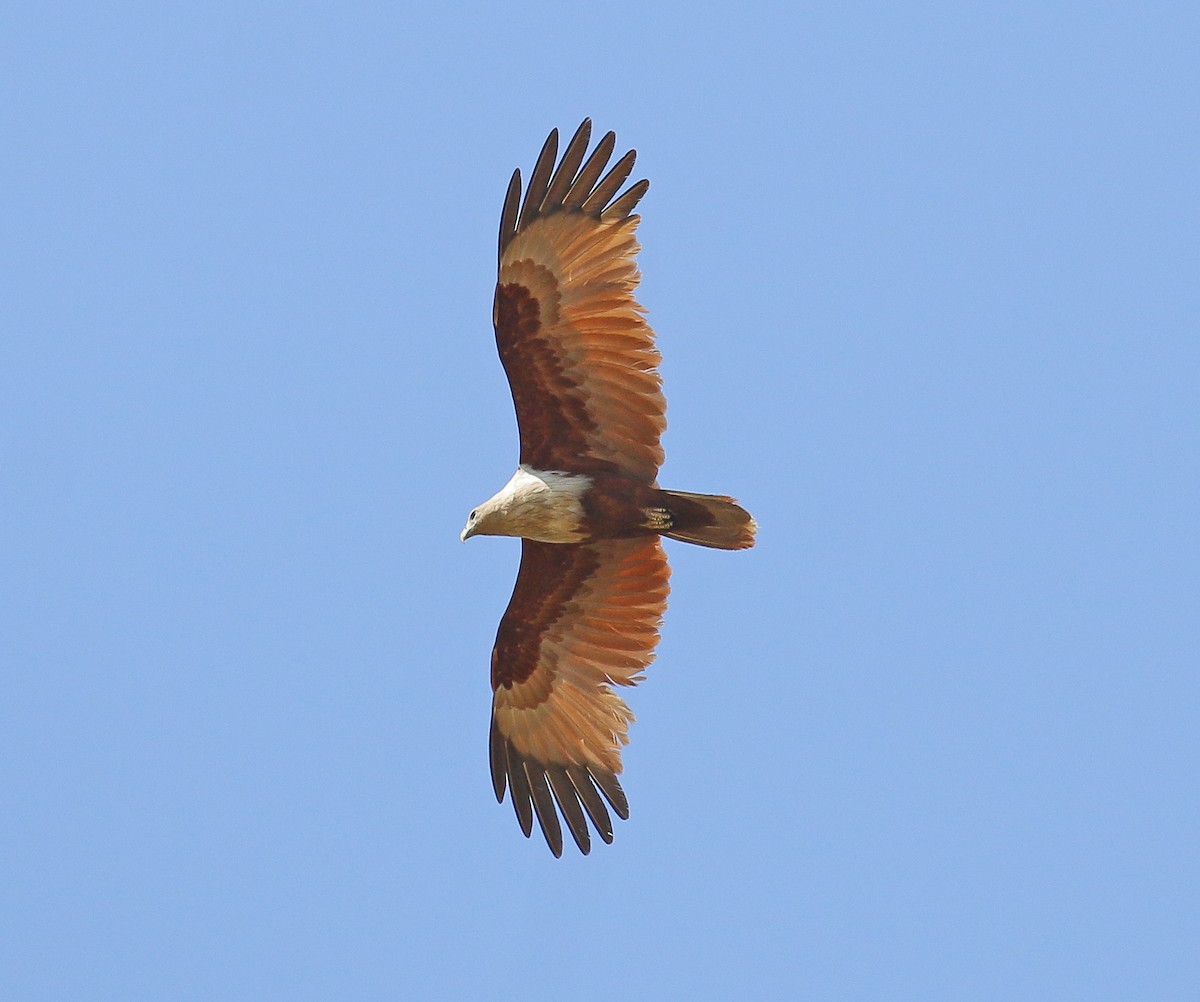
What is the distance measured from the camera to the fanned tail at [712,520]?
42.3 feet

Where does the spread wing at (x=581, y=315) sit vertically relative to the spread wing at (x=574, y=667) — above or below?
above

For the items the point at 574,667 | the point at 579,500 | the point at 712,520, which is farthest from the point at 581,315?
the point at 574,667

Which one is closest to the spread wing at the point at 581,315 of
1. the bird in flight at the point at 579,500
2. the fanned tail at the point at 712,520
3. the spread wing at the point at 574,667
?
the bird in flight at the point at 579,500

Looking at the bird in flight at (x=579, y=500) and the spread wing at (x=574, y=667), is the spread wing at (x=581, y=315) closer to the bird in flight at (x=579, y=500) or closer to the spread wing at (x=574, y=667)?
the bird in flight at (x=579, y=500)

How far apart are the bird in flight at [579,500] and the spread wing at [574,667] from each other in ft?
0.03

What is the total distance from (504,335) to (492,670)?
2605mm

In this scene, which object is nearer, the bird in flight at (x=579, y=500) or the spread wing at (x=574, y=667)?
the bird in flight at (x=579, y=500)

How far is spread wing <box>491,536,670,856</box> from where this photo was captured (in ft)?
44.9

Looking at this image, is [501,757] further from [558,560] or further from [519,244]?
[519,244]

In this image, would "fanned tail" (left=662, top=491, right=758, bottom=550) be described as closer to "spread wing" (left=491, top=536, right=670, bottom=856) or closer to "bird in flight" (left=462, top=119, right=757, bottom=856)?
"bird in flight" (left=462, top=119, right=757, bottom=856)

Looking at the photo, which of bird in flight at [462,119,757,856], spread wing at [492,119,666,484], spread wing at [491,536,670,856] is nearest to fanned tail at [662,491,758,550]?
bird in flight at [462,119,757,856]

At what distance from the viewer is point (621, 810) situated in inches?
535

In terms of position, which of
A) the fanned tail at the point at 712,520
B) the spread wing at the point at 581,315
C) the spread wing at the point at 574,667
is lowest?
the spread wing at the point at 574,667

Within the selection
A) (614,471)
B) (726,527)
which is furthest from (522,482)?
(726,527)
